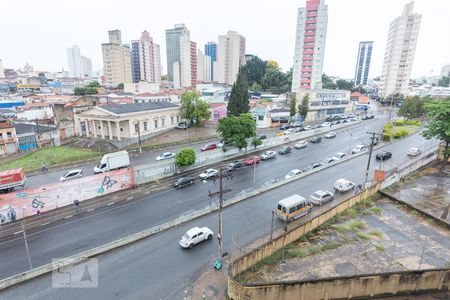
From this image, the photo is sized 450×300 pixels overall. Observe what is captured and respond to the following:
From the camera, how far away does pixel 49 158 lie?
44938 millimetres

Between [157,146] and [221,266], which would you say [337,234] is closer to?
[221,266]

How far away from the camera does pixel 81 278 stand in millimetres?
16891

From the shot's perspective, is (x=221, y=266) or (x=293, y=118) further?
(x=293, y=118)

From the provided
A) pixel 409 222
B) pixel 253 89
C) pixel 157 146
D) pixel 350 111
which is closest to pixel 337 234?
pixel 409 222

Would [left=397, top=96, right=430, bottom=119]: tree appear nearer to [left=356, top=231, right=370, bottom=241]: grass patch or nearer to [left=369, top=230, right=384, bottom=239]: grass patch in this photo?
[left=369, top=230, right=384, bottom=239]: grass patch

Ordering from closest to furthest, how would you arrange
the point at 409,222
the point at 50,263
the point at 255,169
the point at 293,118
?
the point at 50,263 → the point at 409,222 → the point at 255,169 → the point at 293,118

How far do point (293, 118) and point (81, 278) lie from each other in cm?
7191

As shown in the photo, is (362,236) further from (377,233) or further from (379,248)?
Result: (377,233)

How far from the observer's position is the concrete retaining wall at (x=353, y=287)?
563 inches

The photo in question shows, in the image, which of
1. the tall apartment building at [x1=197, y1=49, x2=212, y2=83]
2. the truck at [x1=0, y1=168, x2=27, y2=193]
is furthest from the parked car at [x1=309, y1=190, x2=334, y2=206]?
the tall apartment building at [x1=197, y1=49, x2=212, y2=83]

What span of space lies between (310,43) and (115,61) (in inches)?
4292

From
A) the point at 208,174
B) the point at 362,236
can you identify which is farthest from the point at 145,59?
the point at 362,236

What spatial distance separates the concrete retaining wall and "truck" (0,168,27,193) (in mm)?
29635

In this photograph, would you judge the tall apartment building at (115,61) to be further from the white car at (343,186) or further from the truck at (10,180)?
the white car at (343,186)
